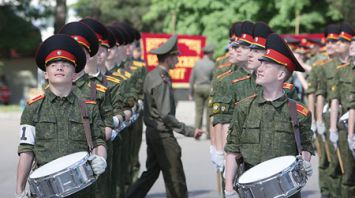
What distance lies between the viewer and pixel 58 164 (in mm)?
6336

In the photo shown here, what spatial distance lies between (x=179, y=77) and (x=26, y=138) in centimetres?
1754

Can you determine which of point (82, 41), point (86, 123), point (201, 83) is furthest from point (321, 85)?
point (201, 83)

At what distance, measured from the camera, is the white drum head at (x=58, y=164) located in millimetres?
6246

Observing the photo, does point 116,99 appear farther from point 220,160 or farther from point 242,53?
point 242,53

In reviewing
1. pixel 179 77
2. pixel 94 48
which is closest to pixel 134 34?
pixel 94 48

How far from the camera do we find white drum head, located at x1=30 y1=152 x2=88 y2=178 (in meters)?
6.25

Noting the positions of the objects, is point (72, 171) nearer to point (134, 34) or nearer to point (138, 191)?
point (138, 191)

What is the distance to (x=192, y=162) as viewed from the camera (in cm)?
1527

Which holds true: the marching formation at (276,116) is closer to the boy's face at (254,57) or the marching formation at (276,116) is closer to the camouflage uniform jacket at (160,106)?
the boy's face at (254,57)

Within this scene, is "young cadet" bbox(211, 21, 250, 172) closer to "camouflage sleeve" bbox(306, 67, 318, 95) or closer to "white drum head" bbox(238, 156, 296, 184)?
"white drum head" bbox(238, 156, 296, 184)

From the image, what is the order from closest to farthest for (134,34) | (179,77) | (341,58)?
1. (341,58)
2. (134,34)
3. (179,77)

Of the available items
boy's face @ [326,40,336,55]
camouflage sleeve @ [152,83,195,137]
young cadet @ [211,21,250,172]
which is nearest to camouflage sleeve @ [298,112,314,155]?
young cadet @ [211,21,250,172]

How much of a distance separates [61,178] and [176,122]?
153 inches

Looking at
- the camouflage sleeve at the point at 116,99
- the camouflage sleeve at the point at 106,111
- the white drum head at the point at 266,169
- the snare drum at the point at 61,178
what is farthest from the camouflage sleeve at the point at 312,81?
the snare drum at the point at 61,178
